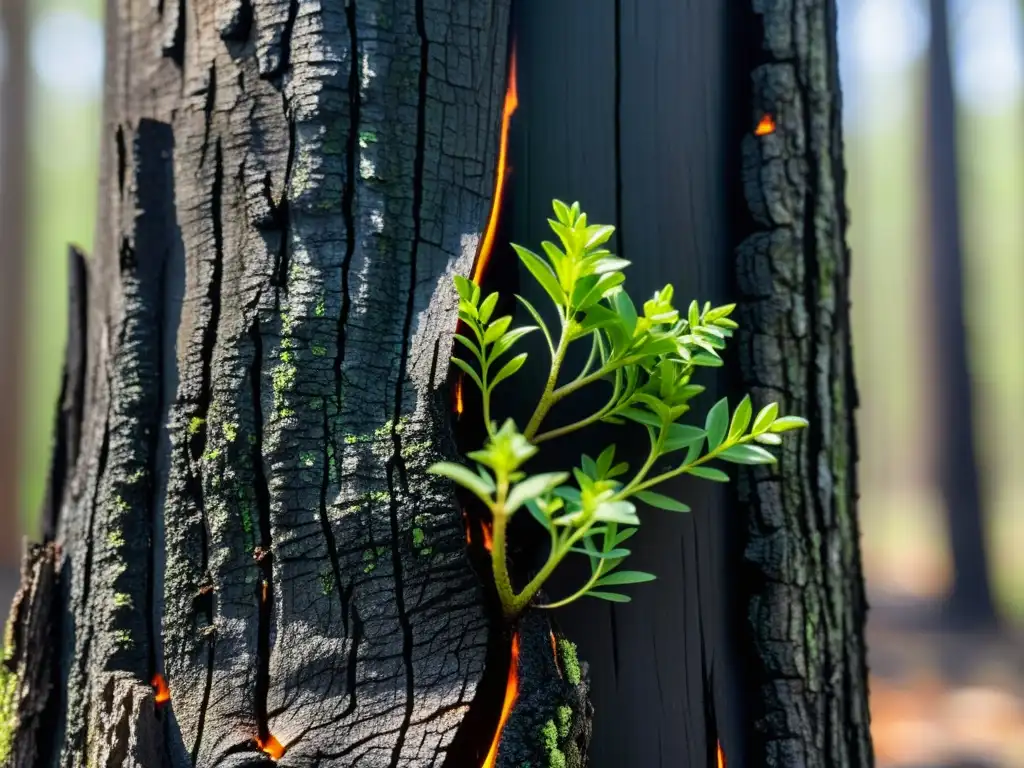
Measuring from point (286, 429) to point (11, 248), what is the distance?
11.4 meters

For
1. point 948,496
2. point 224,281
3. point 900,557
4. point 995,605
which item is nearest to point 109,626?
point 224,281

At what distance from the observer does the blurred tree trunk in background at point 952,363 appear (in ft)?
26.0

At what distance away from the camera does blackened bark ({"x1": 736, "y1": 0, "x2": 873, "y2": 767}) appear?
1.40 m

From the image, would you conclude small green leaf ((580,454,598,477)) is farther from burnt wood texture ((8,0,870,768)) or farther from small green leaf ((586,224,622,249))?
small green leaf ((586,224,622,249))

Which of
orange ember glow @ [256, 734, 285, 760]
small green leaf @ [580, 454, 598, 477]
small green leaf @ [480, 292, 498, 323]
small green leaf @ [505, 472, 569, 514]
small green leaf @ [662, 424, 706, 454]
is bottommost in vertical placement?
orange ember glow @ [256, 734, 285, 760]

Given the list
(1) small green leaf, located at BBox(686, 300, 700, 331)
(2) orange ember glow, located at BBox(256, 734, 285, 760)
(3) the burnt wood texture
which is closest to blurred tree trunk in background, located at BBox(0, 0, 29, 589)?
(3) the burnt wood texture

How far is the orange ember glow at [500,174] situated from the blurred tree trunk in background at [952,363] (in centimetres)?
796

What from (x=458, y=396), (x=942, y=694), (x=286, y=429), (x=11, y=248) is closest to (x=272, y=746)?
(x=286, y=429)

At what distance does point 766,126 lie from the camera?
1466mm

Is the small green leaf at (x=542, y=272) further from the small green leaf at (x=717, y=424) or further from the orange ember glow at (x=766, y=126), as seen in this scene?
the orange ember glow at (x=766, y=126)

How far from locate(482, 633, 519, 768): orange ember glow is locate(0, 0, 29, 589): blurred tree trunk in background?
36.7 ft

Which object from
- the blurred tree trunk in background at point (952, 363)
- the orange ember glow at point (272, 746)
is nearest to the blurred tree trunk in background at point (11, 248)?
the blurred tree trunk in background at point (952, 363)

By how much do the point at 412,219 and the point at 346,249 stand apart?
0.11 m

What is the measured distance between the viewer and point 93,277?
5.26 feet
